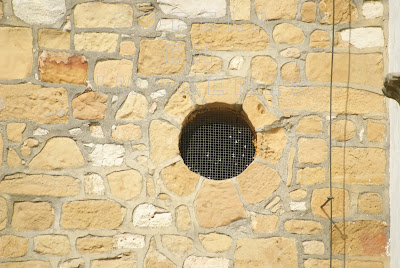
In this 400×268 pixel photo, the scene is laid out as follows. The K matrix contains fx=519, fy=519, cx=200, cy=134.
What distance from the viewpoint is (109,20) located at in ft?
12.5

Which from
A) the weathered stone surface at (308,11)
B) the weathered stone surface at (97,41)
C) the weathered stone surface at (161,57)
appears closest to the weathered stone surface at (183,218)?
the weathered stone surface at (161,57)

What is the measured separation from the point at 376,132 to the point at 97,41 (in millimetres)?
2119

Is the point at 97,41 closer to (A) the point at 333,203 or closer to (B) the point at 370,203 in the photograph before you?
(A) the point at 333,203

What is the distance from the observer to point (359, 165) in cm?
366

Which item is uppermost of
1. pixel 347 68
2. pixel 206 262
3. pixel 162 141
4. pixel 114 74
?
pixel 347 68

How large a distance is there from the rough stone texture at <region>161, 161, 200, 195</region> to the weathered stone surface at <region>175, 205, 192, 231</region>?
0.11 metres

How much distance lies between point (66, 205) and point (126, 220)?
428 mm

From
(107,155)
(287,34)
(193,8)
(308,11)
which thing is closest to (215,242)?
(107,155)

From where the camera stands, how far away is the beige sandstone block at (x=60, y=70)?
3.73 metres

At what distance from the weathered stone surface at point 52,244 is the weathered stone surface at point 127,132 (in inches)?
30.7

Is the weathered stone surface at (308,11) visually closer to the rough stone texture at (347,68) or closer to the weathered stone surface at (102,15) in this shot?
the rough stone texture at (347,68)

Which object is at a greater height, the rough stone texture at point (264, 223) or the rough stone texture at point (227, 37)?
the rough stone texture at point (227, 37)

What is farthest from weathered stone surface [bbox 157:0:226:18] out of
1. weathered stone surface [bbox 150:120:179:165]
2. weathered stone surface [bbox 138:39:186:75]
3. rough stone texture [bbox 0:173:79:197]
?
rough stone texture [bbox 0:173:79:197]

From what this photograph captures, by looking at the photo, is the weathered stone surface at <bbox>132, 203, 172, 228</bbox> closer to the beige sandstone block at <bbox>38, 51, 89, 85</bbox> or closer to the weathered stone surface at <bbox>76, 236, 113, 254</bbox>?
the weathered stone surface at <bbox>76, 236, 113, 254</bbox>
